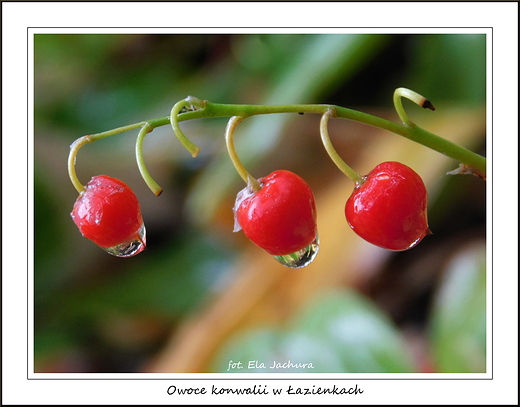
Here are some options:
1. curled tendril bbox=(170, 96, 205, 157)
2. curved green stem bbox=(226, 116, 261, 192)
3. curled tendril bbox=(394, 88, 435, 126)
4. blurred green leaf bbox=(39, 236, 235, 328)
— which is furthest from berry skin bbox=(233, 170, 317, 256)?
blurred green leaf bbox=(39, 236, 235, 328)

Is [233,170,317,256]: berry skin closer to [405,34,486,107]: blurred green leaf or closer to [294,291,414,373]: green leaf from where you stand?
[294,291,414,373]: green leaf

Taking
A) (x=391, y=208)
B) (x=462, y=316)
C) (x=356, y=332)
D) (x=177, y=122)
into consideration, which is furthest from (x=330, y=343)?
(x=177, y=122)

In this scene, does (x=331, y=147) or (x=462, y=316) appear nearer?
(x=331, y=147)

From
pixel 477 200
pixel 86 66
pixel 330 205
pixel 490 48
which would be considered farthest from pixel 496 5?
pixel 86 66

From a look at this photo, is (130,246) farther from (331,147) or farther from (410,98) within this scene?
(410,98)

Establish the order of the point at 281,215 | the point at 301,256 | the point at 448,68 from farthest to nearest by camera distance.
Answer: the point at 448,68, the point at 301,256, the point at 281,215

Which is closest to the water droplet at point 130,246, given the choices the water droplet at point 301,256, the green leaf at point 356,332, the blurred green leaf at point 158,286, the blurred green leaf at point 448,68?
the water droplet at point 301,256
